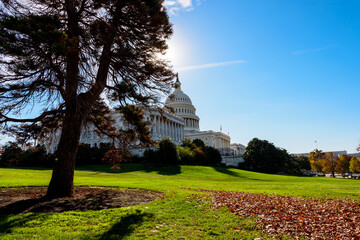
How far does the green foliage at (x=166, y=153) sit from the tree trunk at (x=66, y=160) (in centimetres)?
3755

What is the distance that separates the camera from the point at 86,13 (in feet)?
36.5

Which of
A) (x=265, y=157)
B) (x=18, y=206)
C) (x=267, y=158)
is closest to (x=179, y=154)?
(x=265, y=157)

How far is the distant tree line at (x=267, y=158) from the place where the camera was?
69938 millimetres

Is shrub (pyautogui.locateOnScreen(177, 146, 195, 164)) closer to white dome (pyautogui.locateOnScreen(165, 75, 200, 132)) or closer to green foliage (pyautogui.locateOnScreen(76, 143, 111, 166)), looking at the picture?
green foliage (pyautogui.locateOnScreen(76, 143, 111, 166))

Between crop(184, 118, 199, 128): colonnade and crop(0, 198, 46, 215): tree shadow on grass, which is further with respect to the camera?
crop(184, 118, 199, 128): colonnade

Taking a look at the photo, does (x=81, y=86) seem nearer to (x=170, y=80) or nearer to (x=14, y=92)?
(x=14, y=92)

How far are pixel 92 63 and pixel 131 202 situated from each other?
25.1ft

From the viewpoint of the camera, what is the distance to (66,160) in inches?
399

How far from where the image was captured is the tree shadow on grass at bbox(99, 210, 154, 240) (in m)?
5.72

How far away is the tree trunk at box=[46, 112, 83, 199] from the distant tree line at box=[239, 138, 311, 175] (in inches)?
2676

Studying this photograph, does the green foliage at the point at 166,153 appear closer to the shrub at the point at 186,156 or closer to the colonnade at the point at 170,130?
the shrub at the point at 186,156

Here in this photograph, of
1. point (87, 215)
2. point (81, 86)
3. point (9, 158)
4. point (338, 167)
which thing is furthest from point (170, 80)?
point (338, 167)

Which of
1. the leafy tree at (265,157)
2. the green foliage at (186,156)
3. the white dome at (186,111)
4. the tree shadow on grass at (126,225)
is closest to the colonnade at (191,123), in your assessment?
the white dome at (186,111)

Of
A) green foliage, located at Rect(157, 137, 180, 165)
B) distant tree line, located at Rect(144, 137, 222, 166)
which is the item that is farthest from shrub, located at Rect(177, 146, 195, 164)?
green foliage, located at Rect(157, 137, 180, 165)
